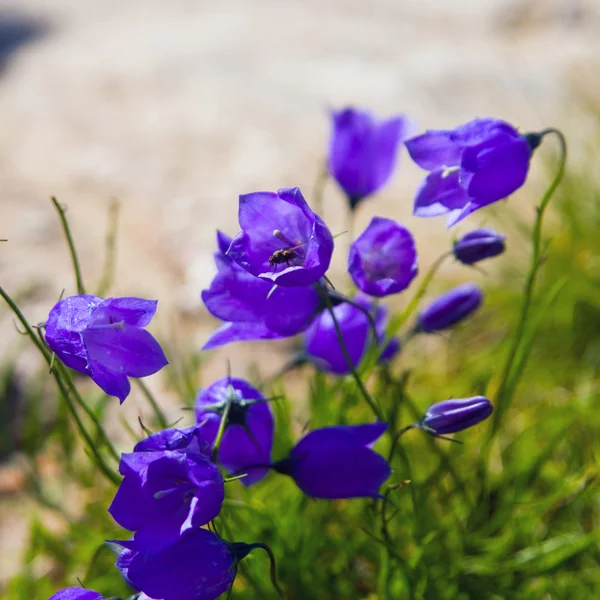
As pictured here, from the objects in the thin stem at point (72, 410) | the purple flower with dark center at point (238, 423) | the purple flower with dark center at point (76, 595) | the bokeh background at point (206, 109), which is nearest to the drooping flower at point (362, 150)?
the purple flower with dark center at point (238, 423)

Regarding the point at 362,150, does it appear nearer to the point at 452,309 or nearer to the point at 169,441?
the point at 452,309

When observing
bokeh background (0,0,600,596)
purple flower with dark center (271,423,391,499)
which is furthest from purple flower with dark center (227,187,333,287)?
bokeh background (0,0,600,596)

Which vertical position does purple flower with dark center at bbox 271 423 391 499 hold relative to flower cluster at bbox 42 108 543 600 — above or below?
below

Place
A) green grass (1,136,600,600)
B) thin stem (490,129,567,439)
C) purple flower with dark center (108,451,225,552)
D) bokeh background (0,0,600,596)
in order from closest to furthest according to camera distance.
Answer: purple flower with dark center (108,451,225,552) < thin stem (490,129,567,439) < green grass (1,136,600,600) < bokeh background (0,0,600,596)

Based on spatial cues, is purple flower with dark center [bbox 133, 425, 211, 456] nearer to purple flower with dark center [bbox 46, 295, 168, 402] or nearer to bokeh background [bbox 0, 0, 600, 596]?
purple flower with dark center [bbox 46, 295, 168, 402]

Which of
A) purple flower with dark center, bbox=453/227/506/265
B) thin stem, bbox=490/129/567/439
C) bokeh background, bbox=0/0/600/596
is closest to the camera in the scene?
thin stem, bbox=490/129/567/439

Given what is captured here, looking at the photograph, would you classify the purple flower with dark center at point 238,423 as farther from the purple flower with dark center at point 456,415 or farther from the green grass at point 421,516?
the purple flower with dark center at point 456,415

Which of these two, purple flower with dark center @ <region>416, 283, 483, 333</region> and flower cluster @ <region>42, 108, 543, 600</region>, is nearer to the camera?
flower cluster @ <region>42, 108, 543, 600</region>

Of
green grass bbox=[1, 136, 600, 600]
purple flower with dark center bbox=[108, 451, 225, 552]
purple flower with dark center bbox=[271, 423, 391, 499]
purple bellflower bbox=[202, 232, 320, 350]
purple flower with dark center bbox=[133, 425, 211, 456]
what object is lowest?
green grass bbox=[1, 136, 600, 600]
